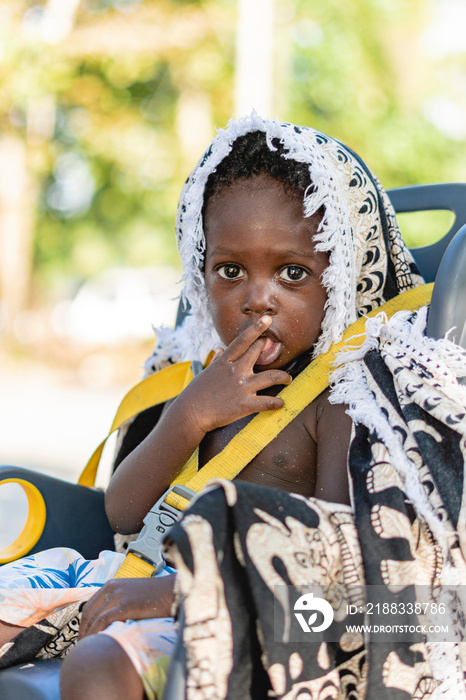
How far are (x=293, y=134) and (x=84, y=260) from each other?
17.0 m

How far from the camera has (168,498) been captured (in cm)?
150

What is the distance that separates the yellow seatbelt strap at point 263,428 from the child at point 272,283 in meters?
0.03

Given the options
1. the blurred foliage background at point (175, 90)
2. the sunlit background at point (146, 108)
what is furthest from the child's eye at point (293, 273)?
the blurred foliage background at point (175, 90)

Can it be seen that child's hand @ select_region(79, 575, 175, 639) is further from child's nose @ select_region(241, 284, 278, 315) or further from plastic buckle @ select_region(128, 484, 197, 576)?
child's nose @ select_region(241, 284, 278, 315)

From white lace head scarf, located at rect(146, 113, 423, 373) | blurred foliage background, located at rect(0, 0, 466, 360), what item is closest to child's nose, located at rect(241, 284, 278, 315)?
white lace head scarf, located at rect(146, 113, 423, 373)

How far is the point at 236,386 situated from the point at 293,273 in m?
0.27

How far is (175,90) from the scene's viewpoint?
44.5ft

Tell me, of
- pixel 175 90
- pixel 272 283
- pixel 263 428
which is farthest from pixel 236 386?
pixel 175 90

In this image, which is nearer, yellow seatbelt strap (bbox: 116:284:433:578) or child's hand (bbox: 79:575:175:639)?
child's hand (bbox: 79:575:175:639)

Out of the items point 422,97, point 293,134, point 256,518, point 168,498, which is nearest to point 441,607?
point 256,518

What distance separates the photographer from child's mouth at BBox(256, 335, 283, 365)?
1.60 meters

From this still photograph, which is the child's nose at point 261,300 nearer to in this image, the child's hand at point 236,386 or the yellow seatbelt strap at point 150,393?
the child's hand at point 236,386

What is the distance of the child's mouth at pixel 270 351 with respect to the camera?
5.26 ft

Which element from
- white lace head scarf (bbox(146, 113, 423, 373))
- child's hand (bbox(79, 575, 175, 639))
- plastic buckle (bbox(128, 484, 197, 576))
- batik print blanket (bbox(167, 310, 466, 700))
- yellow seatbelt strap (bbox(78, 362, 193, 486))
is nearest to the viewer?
batik print blanket (bbox(167, 310, 466, 700))
